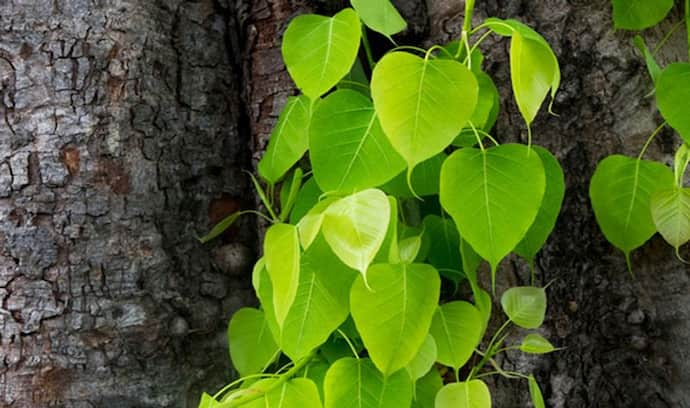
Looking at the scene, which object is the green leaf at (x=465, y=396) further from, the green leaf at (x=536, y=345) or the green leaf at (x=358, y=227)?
the green leaf at (x=358, y=227)

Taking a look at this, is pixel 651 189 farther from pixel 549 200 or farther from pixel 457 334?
pixel 457 334

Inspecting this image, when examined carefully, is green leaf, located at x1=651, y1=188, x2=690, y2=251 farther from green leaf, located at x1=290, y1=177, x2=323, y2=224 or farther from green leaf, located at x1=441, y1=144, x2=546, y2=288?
green leaf, located at x1=290, y1=177, x2=323, y2=224

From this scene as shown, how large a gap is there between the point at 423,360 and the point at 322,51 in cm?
35

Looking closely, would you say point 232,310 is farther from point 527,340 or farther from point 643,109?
point 643,109

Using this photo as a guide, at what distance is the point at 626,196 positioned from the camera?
2.64 ft

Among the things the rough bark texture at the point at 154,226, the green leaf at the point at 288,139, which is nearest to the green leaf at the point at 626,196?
the rough bark texture at the point at 154,226

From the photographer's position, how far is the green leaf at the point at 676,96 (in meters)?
0.76

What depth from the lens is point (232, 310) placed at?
0.99 m

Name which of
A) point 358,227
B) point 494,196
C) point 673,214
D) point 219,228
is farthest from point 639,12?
point 219,228

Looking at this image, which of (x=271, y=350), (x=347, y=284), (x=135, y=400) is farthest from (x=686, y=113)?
(x=135, y=400)

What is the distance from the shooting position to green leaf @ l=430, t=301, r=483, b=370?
0.76m

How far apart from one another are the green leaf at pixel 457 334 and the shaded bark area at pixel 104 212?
349mm

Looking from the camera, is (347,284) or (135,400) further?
(135,400)

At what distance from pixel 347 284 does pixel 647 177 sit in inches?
14.9
